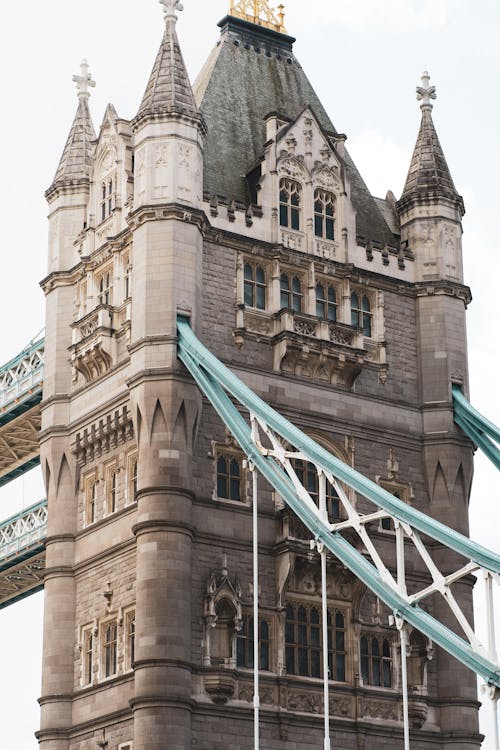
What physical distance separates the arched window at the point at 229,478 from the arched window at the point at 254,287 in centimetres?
528

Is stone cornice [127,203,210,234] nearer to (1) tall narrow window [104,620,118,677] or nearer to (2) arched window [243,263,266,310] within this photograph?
(2) arched window [243,263,266,310]

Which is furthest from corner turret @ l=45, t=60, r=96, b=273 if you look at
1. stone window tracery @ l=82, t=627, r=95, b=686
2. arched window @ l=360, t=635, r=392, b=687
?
arched window @ l=360, t=635, r=392, b=687

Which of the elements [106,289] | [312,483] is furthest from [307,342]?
[106,289]

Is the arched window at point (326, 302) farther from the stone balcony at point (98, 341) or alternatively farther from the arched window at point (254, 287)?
the stone balcony at point (98, 341)

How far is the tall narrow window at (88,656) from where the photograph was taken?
52094 millimetres

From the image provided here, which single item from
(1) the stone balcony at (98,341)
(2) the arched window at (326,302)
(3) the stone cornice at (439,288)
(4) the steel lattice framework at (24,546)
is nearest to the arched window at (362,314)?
(2) the arched window at (326,302)

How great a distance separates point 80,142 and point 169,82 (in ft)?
19.6

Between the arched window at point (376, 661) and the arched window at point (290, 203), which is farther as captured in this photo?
the arched window at point (290, 203)

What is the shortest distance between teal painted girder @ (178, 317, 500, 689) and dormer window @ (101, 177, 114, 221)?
6.77m

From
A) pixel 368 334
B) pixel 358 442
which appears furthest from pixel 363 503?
pixel 368 334

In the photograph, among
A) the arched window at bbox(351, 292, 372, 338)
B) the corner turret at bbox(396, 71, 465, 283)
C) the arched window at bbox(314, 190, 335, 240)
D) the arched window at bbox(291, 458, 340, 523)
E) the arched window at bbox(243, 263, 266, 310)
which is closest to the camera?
the arched window at bbox(291, 458, 340, 523)

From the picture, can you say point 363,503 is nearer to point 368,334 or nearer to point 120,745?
point 368,334

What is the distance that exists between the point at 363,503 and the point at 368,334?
19.1 ft

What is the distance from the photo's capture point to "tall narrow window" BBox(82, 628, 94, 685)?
2051 inches
